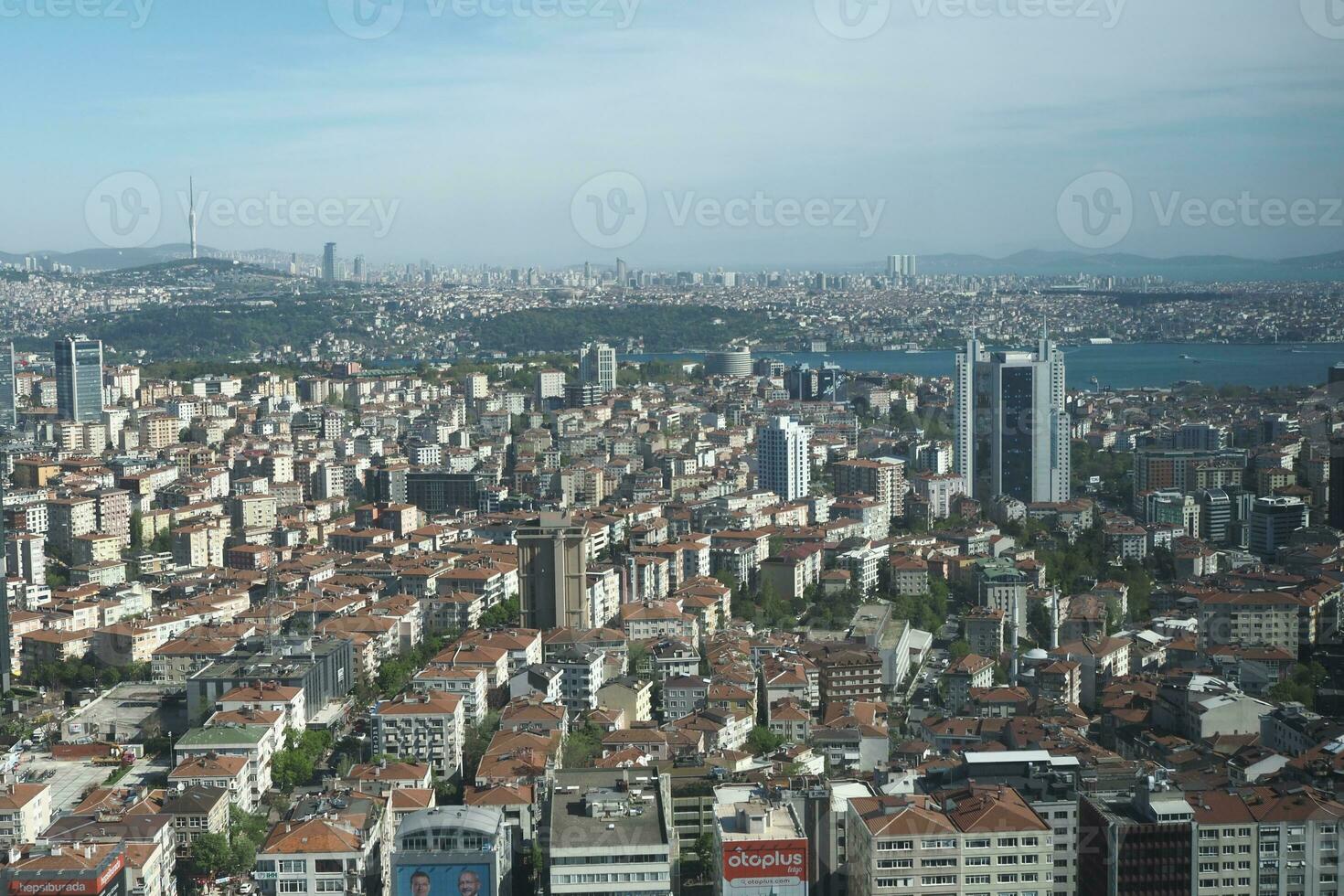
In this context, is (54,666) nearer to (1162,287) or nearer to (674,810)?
(674,810)

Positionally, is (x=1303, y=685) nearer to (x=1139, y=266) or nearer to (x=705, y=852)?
(x=705, y=852)

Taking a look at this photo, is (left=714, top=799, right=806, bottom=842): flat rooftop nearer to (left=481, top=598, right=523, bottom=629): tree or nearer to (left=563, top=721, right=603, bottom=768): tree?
(left=563, top=721, right=603, bottom=768): tree

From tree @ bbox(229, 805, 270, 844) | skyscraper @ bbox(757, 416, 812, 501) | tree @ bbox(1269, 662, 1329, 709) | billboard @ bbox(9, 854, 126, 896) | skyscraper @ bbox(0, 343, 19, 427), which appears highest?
skyscraper @ bbox(0, 343, 19, 427)

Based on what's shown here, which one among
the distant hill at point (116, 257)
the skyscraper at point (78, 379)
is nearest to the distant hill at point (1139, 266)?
the skyscraper at point (78, 379)

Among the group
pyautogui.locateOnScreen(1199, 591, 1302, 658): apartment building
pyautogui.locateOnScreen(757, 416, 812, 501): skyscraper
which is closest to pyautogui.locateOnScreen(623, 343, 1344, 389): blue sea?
pyautogui.locateOnScreen(757, 416, 812, 501): skyscraper

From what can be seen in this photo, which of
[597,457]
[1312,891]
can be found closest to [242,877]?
[1312,891]
